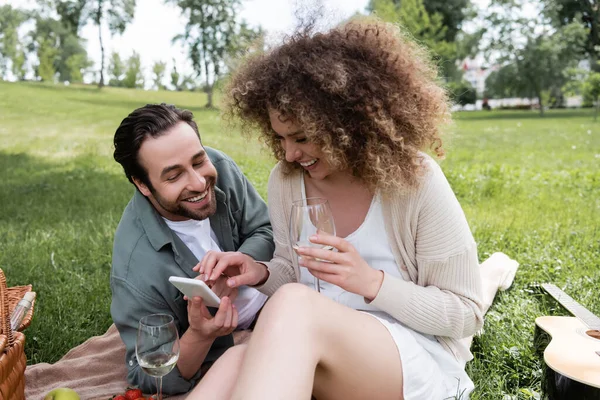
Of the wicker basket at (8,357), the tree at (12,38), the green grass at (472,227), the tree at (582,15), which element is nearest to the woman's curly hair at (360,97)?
the green grass at (472,227)

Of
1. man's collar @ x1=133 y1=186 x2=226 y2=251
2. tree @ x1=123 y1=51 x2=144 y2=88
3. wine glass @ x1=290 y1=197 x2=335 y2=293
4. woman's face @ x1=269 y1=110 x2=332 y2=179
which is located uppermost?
tree @ x1=123 y1=51 x2=144 y2=88

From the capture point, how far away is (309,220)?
2092mm

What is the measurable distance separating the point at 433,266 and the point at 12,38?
51.3 meters

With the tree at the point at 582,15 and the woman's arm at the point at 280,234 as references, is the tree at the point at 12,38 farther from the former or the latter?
the woman's arm at the point at 280,234

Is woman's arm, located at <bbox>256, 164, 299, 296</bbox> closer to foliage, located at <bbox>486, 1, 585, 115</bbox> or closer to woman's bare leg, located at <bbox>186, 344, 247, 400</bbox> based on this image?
woman's bare leg, located at <bbox>186, 344, 247, 400</bbox>

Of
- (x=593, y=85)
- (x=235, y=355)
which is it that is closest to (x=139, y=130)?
(x=235, y=355)

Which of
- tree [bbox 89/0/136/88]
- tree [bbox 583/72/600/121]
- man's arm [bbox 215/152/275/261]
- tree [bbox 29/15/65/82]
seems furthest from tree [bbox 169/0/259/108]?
man's arm [bbox 215/152/275/261]

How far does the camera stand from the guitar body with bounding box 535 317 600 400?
2.28 metres

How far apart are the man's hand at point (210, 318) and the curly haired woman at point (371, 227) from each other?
0.12m

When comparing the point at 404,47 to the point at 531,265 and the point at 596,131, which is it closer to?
the point at 531,265

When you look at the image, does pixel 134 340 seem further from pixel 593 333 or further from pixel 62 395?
pixel 593 333

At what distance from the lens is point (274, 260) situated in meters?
2.94

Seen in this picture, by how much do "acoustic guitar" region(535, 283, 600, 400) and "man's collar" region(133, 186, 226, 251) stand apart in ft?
6.40

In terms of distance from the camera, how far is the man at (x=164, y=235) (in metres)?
2.84
